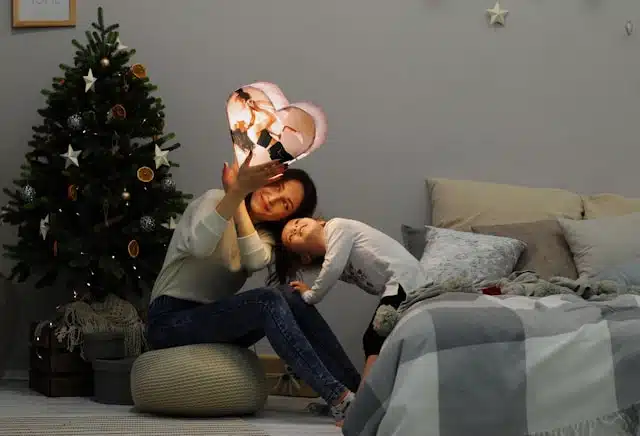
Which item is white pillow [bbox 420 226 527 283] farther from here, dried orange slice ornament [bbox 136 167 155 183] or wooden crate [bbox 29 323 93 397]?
wooden crate [bbox 29 323 93 397]

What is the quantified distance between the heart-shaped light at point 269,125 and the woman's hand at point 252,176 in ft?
0.07

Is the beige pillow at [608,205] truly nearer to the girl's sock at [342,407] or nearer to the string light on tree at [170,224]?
the girl's sock at [342,407]

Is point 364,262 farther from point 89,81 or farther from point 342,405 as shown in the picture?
point 89,81

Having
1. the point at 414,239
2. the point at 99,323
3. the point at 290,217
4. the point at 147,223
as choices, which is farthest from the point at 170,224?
the point at 414,239

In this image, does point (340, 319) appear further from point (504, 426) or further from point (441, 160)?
point (504, 426)

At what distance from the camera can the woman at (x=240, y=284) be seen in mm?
3102

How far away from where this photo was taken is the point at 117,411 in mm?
3336

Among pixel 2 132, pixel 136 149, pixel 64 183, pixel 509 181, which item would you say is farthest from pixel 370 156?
pixel 2 132

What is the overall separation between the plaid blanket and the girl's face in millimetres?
1058

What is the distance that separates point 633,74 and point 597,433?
2500 mm

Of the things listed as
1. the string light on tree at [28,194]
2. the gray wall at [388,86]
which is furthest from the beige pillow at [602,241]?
the string light on tree at [28,194]

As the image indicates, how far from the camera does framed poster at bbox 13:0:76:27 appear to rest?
4184mm

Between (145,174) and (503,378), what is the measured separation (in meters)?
1.90

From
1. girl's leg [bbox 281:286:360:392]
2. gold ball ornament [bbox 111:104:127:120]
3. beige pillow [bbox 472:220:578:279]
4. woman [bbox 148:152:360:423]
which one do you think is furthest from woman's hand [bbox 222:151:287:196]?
beige pillow [bbox 472:220:578:279]
